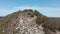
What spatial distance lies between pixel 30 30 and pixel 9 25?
177 inches

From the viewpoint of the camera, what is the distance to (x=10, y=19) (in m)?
31.6

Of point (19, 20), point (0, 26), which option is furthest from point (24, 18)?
point (0, 26)

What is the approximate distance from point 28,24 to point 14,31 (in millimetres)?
2759

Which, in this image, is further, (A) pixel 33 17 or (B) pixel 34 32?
(A) pixel 33 17

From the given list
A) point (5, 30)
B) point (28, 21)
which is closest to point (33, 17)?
point (28, 21)

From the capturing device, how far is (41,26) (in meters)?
29.0

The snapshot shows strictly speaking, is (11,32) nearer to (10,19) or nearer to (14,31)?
(14,31)

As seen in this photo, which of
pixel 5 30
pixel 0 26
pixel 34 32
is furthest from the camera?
pixel 0 26

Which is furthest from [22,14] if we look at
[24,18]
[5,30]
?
[5,30]

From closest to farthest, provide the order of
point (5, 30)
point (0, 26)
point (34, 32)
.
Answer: point (34, 32) → point (5, 30) → point (0, 26)

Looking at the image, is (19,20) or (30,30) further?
(19,20)

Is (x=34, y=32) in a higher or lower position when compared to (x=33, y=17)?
lower

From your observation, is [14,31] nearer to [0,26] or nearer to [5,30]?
[5,30]

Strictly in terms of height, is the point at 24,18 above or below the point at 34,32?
above
